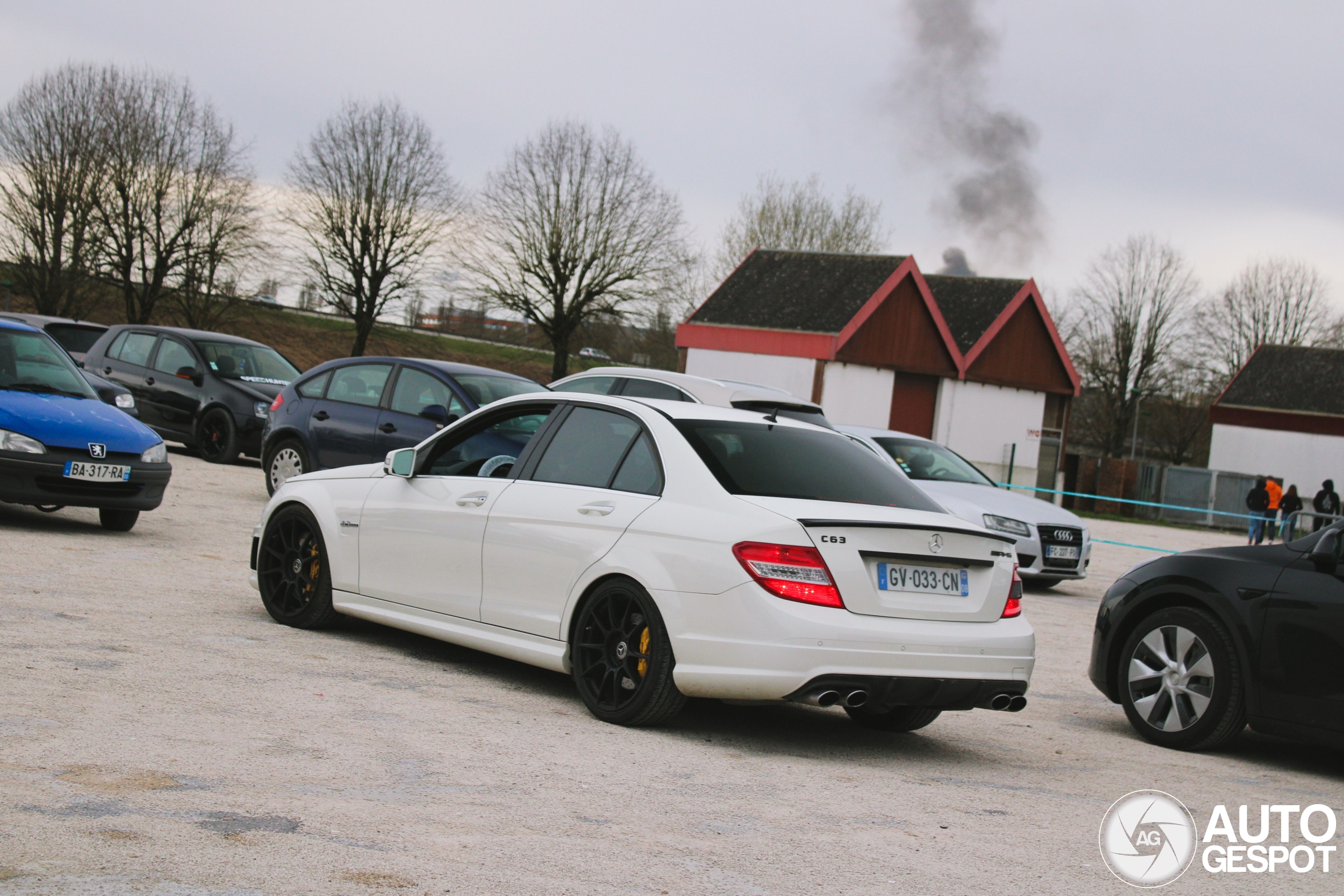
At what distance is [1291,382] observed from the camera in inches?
2232

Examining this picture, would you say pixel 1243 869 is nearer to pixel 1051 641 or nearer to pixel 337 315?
pixel 1051 641

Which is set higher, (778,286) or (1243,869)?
(778,286)

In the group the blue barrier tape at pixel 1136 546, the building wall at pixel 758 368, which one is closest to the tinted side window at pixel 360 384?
the blue barrier tape at pixel 1136 546

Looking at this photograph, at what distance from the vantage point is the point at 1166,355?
70.4 metres

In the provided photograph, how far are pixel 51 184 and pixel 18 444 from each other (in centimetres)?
4140

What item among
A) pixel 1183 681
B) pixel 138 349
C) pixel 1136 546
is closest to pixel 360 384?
pixel 138 349

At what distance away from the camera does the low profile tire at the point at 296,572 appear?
7.58m

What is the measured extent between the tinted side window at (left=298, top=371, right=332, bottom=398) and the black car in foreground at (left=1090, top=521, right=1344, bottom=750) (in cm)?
911

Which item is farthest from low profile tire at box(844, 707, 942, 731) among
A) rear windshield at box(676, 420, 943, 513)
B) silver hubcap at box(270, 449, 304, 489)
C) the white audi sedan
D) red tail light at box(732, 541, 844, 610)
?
silver hubcap at box(270, 449, 304, 489)

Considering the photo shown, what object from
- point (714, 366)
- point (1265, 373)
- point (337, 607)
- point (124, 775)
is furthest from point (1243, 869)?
point (1265, 373)

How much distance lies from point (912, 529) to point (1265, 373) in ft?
190

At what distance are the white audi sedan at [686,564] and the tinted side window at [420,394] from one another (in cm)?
546

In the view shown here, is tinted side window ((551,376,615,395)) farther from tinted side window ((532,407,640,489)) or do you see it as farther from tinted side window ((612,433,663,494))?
tinted side window ((612,433,663,494))

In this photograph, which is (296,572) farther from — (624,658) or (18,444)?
(18,444)
